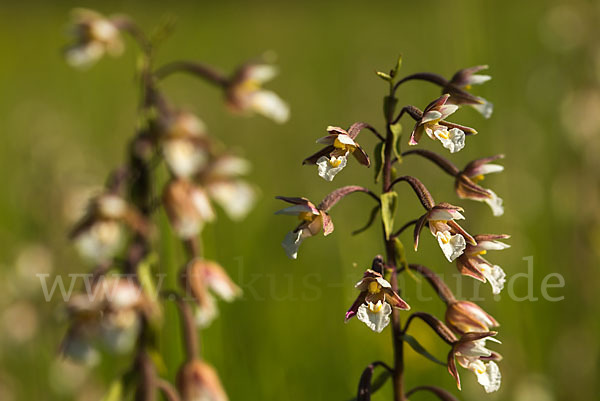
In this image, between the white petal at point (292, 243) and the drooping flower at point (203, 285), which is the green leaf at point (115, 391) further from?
the white petal at point (292, 243)

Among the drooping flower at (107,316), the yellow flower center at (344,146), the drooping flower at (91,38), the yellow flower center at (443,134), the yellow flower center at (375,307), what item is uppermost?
the drooping flower at (91,38)

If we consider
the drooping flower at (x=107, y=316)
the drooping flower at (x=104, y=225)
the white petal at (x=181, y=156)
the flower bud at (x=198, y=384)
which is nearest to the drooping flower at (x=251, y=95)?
the white petal at (x=181, y=156)

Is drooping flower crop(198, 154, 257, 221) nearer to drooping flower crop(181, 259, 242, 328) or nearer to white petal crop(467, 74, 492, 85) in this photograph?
drooping flower crop(181, 259, 242, 328)

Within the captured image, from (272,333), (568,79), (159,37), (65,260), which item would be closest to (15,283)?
(65,260)

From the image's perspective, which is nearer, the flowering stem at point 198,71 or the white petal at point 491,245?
the white petal at point 491,245

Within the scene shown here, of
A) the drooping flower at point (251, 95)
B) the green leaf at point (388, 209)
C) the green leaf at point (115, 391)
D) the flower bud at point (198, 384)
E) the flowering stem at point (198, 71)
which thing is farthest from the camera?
the drooping flower at point (251, 95)

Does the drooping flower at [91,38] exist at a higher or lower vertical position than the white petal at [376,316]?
higher

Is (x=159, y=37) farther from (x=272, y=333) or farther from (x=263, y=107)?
(x=272, y=333)
